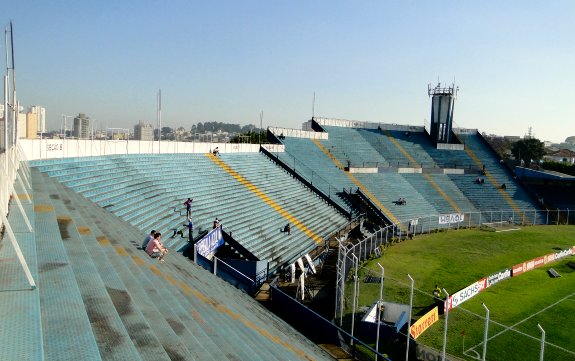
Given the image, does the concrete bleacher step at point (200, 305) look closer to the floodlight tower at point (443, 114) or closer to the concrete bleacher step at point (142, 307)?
the concrete bleacher step at point (142, 307)

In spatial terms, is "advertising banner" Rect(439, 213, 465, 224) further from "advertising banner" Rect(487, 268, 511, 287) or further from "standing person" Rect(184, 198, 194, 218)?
"standing person" Rect(184, 198, 194, 218)

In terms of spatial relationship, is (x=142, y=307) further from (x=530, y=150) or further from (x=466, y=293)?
(x=530, y=150)

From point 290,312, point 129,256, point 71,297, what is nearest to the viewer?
point 71,297

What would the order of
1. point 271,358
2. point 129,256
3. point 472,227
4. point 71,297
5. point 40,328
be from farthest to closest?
point 472,227 < point 129,256 < point 271,358 < point 71,297 < point 40,328

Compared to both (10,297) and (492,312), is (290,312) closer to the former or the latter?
(492,312)

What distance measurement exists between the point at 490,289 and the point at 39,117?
20.2 metres

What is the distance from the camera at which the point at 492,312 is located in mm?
17531

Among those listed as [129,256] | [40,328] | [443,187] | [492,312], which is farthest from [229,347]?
[443,187]

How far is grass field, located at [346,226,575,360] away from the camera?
1455 centimetres

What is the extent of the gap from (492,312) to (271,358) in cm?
1262

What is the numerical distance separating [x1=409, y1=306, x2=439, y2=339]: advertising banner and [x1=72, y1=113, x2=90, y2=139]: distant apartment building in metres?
15.5

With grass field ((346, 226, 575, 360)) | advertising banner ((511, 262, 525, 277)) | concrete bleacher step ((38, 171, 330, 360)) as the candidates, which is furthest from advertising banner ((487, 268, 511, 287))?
concrete bleacher step ((38, 171, 330, 360))

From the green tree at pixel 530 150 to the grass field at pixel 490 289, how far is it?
64054 mm

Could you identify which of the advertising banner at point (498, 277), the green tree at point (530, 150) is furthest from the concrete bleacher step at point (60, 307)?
the green tree at point (530, 150)
